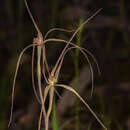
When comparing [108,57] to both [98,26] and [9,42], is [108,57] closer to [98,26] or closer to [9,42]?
[98,26]

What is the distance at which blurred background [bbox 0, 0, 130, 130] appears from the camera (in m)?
1.44

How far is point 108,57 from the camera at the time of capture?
163cm

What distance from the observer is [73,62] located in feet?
5.82

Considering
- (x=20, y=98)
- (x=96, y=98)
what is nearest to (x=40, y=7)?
(x=20, y=98)

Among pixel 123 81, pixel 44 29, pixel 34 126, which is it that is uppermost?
pixel 44 29

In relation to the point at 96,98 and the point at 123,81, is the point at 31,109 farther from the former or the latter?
the point at 123,81

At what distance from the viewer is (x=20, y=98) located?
67.4 inches

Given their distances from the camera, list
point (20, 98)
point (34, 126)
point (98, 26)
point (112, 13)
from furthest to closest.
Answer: point (112, 13) < point (98, 26) < point (20, 98) < point (34, 126)

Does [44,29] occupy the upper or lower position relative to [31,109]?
upper

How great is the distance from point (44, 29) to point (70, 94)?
57 centimetres

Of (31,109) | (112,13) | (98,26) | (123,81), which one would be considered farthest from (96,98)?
(112,13)

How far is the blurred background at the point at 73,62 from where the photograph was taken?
1437mm

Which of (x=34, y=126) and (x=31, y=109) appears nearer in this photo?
(x=34, y=126)

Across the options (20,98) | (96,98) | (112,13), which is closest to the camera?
(96,98)
